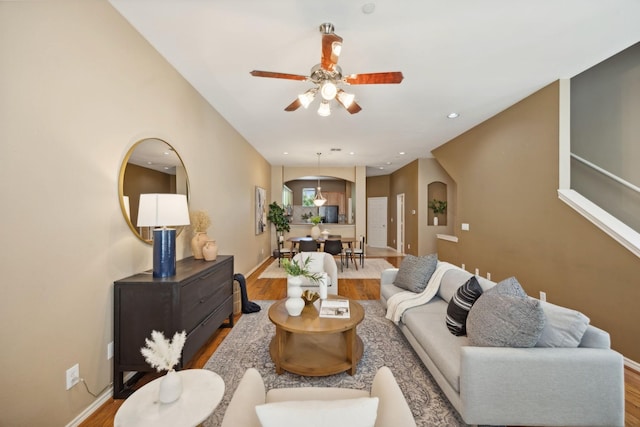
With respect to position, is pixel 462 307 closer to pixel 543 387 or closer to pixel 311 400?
pixel 543 387

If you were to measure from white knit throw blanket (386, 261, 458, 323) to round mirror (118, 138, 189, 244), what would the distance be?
8.22ft

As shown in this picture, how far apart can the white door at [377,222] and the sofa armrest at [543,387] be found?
8.58 meters

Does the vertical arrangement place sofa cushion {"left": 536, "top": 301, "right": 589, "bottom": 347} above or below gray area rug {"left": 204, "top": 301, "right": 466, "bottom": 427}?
above

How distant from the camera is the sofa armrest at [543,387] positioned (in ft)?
4.72

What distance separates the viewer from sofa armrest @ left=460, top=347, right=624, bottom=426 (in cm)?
144

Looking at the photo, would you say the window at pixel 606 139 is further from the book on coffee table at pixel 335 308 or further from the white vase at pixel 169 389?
the white vase at pixel 169 389

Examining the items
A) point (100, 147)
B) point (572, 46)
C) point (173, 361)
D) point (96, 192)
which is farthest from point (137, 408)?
point (572, 46)

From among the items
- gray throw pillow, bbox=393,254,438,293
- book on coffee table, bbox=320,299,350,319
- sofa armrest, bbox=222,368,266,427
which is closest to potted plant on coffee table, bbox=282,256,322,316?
book on coffee table, bbox=320,299,350,319

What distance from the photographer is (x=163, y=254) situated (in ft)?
6.90

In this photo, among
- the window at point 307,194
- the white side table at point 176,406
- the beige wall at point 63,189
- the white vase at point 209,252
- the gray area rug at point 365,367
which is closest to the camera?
the white side table at point 176,406

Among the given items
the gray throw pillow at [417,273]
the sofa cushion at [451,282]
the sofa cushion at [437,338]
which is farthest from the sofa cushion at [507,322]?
the gray throw pillow at [417,273]

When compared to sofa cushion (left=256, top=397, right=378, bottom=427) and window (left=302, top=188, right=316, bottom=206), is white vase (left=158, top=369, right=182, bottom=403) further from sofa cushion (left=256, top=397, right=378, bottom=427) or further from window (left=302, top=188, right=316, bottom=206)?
window (left=302, top=188, right=316, bottom=206)

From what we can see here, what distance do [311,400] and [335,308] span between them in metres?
1.33

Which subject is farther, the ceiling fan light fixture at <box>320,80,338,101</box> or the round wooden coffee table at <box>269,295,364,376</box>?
the ceiling fan light fixture at <box>320,80,338,101</box>
